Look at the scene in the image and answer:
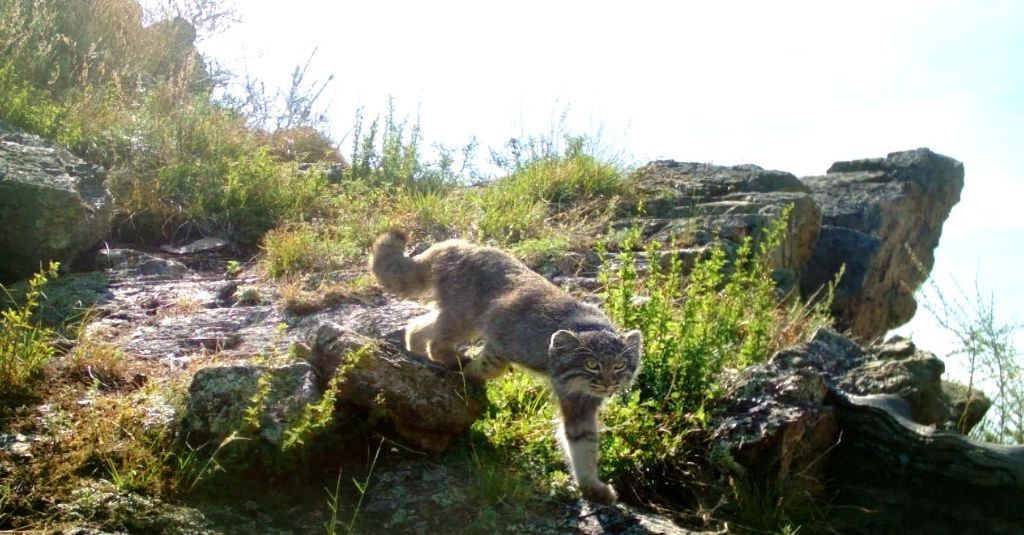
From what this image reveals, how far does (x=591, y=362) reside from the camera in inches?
240

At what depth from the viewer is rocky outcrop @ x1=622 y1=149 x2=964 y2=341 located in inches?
441

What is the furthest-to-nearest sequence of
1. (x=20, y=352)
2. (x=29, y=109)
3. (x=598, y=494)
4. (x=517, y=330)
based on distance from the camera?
1. (x=29, y=109)
2. (x=517, y=330)
3. (x=20, y=352)
4. (x=598, y=494)

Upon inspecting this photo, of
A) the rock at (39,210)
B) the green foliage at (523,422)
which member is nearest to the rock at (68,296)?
the rock at (39,210)

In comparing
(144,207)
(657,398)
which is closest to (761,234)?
(657,398)

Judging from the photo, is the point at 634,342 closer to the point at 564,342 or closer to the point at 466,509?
the point at 564,342

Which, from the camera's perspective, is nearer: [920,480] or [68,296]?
[920,480]

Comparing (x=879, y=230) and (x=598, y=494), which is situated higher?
(x=879, y=230)

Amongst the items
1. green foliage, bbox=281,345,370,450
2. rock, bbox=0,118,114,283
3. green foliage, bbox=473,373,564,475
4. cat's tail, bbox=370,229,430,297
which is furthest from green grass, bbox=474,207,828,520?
rock, bbox=0,118,114,283

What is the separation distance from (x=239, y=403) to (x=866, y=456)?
3865 mm

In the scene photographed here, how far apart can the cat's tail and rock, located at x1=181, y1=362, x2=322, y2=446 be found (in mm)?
1635

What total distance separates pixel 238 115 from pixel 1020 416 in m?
9.83

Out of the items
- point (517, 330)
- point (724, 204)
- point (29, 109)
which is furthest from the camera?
point (724, 204)

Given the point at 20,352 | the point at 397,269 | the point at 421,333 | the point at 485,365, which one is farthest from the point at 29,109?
the point at 485,365

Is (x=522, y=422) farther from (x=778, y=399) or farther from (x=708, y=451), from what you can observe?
(x=778, y=399)
